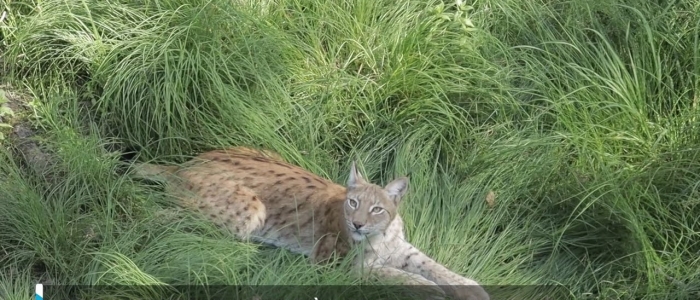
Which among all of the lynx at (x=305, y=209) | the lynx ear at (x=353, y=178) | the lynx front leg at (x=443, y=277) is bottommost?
the lynx front leg at (x=443, y=277)

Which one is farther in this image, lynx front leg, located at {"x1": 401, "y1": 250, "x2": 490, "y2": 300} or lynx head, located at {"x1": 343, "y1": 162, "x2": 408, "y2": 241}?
lynx head, located at {"x1": 343, "y1": 162, "x2": 408, "y2": 241}

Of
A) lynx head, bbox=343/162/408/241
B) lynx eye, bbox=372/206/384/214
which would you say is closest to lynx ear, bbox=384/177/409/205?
lynx head, bbox=343/162/408/241

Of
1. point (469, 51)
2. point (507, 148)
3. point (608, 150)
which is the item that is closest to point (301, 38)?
point (469, 51)

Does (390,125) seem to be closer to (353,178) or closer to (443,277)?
(353,178)

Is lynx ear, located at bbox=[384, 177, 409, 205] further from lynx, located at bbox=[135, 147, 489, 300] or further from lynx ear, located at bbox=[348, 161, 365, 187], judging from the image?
lynx ear, located at bbox=[348, 161, 365, 187]

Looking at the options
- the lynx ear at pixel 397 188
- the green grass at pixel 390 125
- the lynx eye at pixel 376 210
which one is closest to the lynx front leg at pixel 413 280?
the green grass at pixel 390 125

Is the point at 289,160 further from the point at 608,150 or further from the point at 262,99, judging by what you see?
→ the point at 608,150

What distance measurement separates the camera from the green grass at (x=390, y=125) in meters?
7.41

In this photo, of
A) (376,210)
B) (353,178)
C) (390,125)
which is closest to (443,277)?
(376,210)

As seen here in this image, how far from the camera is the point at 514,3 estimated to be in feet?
29.1

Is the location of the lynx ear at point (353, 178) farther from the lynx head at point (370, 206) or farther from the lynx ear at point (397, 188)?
the lynx ear at point (397, 188)

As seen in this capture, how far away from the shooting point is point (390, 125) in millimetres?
8367

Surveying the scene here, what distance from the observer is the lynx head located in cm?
751

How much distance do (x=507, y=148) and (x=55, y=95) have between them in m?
2.94
